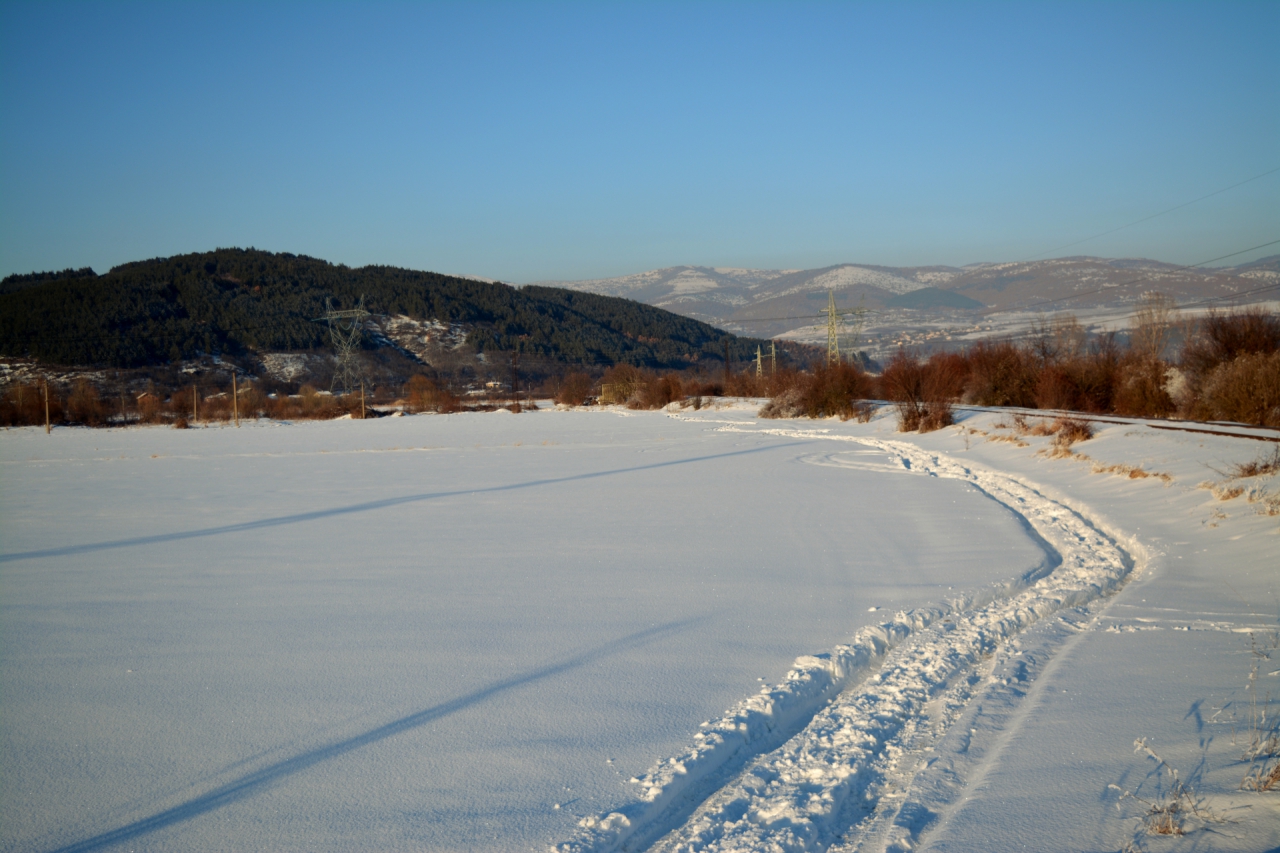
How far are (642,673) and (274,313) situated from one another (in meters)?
113

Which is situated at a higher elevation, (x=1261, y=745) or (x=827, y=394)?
(x=827, y=394)

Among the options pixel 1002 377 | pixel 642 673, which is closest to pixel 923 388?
pixel 1002 377

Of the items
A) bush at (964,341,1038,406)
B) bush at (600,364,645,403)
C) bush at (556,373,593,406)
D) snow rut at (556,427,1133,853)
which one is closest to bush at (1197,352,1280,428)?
bush at (964,341,1038,406)

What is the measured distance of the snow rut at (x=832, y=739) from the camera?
303 cm

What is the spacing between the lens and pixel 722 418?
39.8 m

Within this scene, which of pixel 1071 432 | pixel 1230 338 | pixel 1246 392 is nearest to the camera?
pixel 1071 432

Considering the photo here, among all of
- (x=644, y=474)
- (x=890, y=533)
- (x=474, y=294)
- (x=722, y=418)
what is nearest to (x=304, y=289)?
(x=474, y=294)

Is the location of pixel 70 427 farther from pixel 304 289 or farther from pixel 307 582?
pixel 304 289

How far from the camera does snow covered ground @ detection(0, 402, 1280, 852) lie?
124 inches

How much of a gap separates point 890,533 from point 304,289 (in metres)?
123

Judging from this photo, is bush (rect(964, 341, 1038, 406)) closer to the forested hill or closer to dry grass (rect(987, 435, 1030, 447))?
dry grass (rect(987, 435, 1030, 447))

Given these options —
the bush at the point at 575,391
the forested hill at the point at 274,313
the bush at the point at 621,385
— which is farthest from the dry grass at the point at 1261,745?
the forested hill at the point at 274,313

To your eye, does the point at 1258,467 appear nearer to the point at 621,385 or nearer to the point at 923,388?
the point at 923,388

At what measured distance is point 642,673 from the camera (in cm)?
Result: 479
